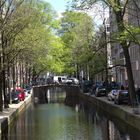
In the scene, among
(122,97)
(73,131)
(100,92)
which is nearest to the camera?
(73,131)

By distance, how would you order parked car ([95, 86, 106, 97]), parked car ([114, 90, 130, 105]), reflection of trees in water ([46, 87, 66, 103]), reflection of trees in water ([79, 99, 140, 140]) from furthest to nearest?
reflection of trees in water ([46, 87, 66, 103]) < parked car ([95, 86, 106, 97]) < parked car ([114, 90, 130, 105]) < reflection of trees in water ([79, 99, 140, 140])

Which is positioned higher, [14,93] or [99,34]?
[99,34]

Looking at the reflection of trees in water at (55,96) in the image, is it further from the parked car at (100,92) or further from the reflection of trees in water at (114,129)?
the reflection of trees in water at (114,129)

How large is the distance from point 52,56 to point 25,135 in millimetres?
73429

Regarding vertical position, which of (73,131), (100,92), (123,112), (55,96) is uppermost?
(100,92)

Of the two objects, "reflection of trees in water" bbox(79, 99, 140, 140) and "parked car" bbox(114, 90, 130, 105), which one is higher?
"parked car" bbox(114, 90, 130, 105)

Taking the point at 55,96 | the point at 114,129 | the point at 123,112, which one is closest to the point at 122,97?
the point at 123,112

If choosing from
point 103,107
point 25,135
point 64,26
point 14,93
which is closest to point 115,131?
point 25,135

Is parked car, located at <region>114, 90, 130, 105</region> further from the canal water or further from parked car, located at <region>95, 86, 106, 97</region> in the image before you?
parked car, located at <region>95, 86, 106, 97</region>

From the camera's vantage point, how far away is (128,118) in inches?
1508

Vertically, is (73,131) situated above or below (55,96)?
below

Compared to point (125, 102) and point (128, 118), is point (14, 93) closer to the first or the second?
point (125, 102)

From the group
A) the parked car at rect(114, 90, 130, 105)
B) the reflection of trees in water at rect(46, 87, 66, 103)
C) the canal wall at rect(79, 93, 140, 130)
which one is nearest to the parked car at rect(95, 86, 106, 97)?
the canal wall at rect(79, 93, 140, 130)

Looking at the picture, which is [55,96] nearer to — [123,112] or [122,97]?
[122,97]
